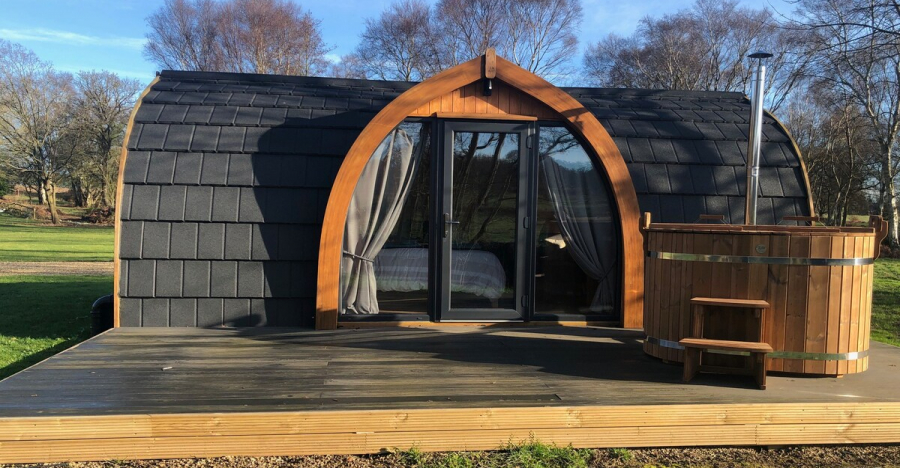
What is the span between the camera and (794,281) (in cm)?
377

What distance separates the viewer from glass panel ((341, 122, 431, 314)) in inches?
220

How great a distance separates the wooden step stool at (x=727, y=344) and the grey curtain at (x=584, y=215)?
190 centimetres

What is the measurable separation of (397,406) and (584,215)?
317cm

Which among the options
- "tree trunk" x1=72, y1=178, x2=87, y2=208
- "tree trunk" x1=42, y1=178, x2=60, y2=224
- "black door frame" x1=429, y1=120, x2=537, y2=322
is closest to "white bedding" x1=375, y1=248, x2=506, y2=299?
"black door frame" x1=429, y1=120, x2=537, y2=322

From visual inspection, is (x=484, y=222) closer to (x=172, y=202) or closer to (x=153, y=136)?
(x=172, y=202)

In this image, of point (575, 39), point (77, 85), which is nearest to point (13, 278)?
point (575, 39)

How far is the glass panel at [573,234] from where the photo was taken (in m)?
5.73

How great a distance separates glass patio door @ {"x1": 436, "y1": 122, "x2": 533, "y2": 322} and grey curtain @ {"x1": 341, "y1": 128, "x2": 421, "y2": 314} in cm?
38

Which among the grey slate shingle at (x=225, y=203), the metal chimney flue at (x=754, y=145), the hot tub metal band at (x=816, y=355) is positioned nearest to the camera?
the hot tub metal band at (x=816, y=355)

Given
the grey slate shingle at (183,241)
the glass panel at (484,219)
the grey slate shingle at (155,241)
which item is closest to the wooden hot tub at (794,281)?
the glass panel at (484,219)

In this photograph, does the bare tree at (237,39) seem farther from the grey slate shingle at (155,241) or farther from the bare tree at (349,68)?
the grey slate shingle at (155,241)

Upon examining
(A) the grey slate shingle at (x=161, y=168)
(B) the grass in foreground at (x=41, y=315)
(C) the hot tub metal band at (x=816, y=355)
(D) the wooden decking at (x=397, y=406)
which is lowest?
(B) the grass in foreground at (x=41, y=315)

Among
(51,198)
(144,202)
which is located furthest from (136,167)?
(51,198)

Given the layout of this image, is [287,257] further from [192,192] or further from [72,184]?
[72,184]
